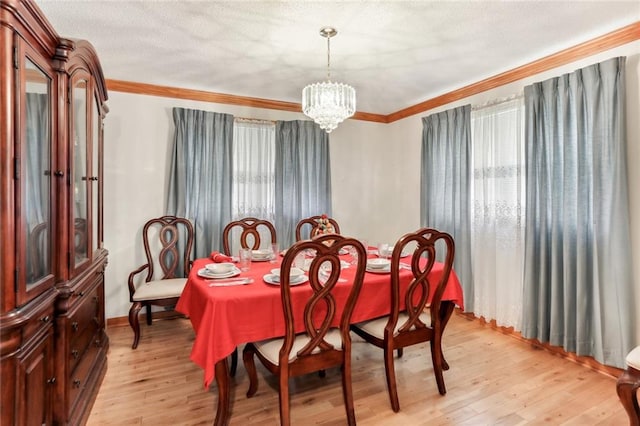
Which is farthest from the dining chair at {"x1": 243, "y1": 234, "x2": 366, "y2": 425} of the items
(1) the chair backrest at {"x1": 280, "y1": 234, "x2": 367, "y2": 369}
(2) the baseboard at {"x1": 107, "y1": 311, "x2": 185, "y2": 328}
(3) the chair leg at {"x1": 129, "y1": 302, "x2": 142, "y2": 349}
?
(2) the baseboard at {"x1": 107, "y1": 311, "x2": 185, "y2": 328}

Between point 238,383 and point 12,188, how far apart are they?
1.82m

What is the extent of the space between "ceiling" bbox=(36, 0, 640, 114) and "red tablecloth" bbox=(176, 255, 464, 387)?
5.80ft

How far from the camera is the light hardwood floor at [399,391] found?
1979mm

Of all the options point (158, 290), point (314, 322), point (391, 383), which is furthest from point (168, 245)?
point (391, 383)

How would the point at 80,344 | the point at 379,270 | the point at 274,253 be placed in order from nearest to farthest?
the point at 80,344
the point at 379,270
the point at 274,253

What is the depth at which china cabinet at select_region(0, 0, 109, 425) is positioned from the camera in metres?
1.20

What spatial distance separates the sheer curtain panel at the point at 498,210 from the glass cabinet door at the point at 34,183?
11.5ft

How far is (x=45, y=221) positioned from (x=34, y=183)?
0.21 meters

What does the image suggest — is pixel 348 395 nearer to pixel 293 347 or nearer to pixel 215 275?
pixel 293 347

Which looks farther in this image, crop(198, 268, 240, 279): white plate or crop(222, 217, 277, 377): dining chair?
crop(222, 217, 277, 377): dining chair

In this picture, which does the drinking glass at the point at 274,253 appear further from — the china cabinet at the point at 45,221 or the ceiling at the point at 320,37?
the ceiling at the point at 320,37

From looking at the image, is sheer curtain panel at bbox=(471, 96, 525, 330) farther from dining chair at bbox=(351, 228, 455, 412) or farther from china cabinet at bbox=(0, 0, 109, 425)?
china cabinet at bbox=(0, 0, 109, 425)

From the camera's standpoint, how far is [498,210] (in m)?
3.32

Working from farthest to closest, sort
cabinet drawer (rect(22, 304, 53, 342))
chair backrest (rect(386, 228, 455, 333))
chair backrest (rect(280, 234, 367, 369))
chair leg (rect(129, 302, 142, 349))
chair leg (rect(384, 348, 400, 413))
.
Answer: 1. chair leg (rect(129, 302, 142, 349))
2. chair leg (rect(384, 348, 400, 413))
3. chair backrest (rect(386, 228, 455, 333))
4. chair backrest (rect(280, 234, 367, 369))
5. cabinet drawer (rect(22, 304, 53, 342))
